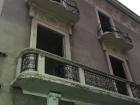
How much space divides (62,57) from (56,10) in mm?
2933

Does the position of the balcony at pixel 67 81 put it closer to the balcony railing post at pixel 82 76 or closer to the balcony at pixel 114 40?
the balcony railing post at pixel 82 76

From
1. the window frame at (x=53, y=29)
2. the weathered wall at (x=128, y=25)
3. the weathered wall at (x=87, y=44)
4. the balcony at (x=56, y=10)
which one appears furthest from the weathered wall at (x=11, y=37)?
the weathered wall at (x=128, y=25)

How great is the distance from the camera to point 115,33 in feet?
40.2

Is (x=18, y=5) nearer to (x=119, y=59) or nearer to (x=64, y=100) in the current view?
(x=64, y=100)

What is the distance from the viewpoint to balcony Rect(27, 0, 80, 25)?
9602 millimetres

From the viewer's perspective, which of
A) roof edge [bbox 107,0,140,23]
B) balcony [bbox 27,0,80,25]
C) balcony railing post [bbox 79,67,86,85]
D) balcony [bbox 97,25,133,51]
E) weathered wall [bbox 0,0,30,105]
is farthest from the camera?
roof edge [bbox 107,0,140,23]

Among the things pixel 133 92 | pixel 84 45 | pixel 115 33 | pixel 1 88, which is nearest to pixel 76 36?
pixel 84 45

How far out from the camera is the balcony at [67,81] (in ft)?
22.2

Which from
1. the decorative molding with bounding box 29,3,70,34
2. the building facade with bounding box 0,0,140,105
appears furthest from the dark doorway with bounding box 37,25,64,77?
the decorative molding with bounding box 29,3,70,34

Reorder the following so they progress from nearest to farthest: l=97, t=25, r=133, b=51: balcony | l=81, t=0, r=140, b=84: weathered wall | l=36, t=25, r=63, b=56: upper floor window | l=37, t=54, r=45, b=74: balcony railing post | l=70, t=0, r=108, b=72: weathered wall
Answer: l=37, t=54, r=45, b=74: balcony railing post → l=36, t=25, r=63, b=56: upper floor window → l=70, t=0, r=108, b=72: weathered wall → l=97, t=25, r=133, b=51: balcony → l=81, t=0, r=140, b=84: weathered wall

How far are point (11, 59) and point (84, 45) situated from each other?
435 centimetres

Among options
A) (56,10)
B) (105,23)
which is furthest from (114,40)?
(56,10)

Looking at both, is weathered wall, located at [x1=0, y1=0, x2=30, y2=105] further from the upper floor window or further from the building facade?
the upper floor window

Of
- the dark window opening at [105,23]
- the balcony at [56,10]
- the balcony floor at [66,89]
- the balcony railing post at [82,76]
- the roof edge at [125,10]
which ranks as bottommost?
the balcony floor at [66,89]
